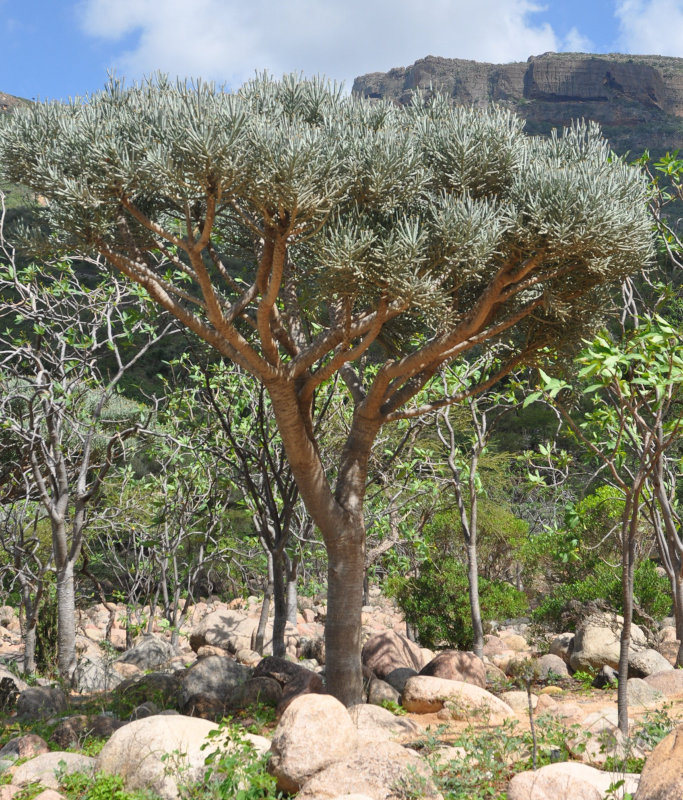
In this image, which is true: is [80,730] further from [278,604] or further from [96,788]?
[278,604]

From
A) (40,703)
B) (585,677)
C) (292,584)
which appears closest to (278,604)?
(40,703)

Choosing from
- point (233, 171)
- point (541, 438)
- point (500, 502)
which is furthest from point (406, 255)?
point (541, 438)

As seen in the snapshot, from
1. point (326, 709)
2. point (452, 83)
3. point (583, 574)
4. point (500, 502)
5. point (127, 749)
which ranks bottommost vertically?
point (127, 749)

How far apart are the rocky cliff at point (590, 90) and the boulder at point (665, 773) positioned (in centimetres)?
8175

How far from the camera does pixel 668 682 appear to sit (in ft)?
22.3

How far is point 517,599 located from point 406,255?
771 cm

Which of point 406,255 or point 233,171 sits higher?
point 233,171

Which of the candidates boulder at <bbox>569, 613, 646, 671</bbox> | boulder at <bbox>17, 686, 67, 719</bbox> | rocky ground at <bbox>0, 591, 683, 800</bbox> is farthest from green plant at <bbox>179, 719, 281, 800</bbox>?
boulder at <bbox>569, 613, 646, 671</bbox>

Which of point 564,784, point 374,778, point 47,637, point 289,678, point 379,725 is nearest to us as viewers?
point 564,784

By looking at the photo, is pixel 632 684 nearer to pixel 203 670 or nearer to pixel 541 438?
pixel 203 670

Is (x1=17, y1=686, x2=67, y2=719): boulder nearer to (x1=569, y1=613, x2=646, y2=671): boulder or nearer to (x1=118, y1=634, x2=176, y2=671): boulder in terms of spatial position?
(x1=118, y1=634, x2=176, y2=671): boulder

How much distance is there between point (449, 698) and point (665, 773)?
3.79m

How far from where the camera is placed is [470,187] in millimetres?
5516

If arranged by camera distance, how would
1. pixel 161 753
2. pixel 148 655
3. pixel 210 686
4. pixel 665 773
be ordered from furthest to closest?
pixel 148 655 → pixel 210 686 → pixel 161 753 → pixel 665 773
